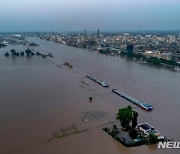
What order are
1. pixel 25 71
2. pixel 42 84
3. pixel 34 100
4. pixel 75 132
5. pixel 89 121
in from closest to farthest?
pixel 75 132, pixel 89 121, pixel 34 100, pixel 42 84, pixel 25 71

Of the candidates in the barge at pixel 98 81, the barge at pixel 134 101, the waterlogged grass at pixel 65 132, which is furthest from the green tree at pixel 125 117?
the barge at pixel 98 81

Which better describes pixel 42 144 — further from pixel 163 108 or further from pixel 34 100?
pixel 163 108

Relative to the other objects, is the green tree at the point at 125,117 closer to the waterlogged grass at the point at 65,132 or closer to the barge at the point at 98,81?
the waterlogged grass at the point at 65,132

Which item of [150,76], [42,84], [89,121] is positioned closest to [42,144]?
[89,121]

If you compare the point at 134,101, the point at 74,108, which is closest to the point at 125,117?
the point at 74,108

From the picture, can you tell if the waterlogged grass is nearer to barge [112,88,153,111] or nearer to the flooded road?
the flooded road
